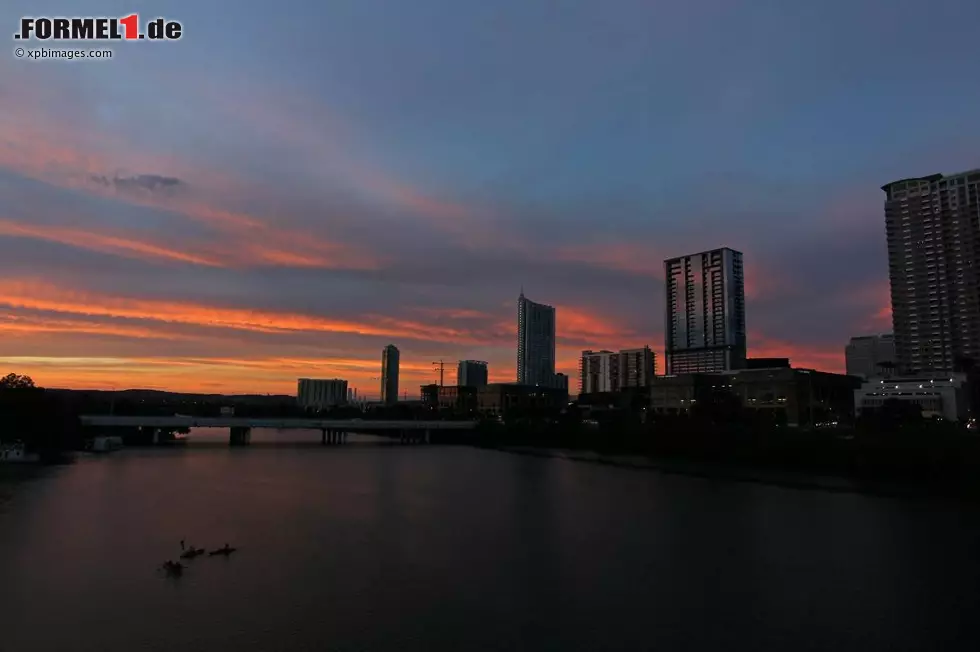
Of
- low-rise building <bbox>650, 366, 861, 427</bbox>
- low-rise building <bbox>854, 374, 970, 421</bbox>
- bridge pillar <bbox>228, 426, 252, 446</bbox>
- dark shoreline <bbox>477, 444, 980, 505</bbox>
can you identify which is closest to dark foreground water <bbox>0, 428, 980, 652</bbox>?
dark shoreline <bbox>477, 444, 980, 505</bbox>

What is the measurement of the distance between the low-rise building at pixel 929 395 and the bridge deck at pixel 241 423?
8284 centimetres

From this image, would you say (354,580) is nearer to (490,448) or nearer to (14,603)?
(14,603)

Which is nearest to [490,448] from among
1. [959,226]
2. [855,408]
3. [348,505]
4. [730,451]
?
[730,451]

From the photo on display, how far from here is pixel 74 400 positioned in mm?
136750

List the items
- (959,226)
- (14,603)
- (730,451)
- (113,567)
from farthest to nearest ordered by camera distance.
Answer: (959,226), (730,451), (113,567), (14,603)

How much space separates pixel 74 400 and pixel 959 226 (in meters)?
200

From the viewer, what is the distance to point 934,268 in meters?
158

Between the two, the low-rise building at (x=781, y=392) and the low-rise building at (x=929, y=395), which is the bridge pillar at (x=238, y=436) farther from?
the low-rise building at (x=929, y=395)

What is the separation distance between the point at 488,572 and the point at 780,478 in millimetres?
45073

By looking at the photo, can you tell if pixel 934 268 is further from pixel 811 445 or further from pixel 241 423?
pixel 241 423

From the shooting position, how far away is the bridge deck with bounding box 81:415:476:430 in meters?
118

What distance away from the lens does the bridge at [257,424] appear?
120 meters

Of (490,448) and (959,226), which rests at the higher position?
(959,226)

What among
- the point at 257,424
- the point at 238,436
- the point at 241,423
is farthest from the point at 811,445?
the point at 238,436
